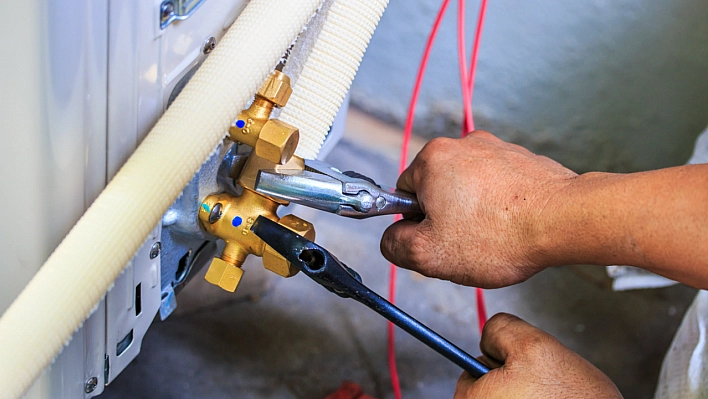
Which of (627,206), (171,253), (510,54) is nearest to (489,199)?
(627,206)

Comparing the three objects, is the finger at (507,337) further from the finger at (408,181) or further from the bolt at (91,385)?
the bolt at (91,385)

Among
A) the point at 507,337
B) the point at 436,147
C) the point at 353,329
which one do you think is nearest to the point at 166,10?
the point at 436,147

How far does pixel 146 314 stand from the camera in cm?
46

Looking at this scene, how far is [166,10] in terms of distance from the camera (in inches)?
13.8

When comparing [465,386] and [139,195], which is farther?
[465,386]

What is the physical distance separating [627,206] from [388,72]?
0.71 meters

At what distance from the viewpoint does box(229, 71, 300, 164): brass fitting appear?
393 millimetres

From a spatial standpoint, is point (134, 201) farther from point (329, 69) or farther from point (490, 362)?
point (490, 362)

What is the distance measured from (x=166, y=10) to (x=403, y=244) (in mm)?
252

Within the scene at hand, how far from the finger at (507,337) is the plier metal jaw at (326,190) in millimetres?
138

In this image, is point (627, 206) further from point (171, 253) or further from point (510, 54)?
point (510, 54)

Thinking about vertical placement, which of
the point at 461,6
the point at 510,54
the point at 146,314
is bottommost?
the point at 146,314

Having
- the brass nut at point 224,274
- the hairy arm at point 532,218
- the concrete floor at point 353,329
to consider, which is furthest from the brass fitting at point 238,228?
the concrete floor at point 353,329

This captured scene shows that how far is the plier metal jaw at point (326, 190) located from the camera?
423mm
